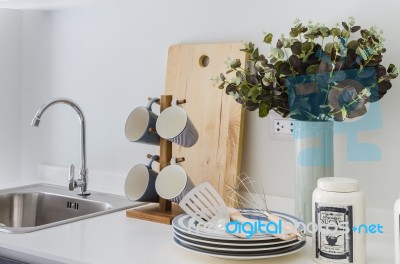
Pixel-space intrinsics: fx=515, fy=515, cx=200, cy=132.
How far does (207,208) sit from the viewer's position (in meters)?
1.31

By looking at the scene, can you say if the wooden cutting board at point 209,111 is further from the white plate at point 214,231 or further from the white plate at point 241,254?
the white plate at point 241,254

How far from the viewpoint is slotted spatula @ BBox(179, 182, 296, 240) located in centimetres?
127

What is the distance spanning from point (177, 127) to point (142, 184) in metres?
0.21

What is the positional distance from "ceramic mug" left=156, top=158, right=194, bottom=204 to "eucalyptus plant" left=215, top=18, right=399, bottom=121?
29 cm

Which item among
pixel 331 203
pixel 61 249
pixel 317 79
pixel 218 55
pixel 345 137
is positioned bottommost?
pixel 61 249

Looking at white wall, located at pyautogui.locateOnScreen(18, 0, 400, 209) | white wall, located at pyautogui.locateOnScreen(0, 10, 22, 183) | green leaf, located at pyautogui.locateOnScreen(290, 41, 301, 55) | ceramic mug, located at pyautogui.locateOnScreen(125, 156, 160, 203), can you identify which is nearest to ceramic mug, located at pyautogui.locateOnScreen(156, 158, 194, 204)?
ceramic mug, located at pyautogui.locateOnScreen(125, 156, 160, 203)

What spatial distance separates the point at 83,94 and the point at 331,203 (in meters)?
1.27

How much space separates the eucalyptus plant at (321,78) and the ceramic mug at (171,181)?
286 millimetres

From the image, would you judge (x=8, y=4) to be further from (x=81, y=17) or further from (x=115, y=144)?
(x=115, y=144)

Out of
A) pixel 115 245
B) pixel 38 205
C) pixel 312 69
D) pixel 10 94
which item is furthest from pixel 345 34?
pixel 10 94

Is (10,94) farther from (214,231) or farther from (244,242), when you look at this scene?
(244,242)

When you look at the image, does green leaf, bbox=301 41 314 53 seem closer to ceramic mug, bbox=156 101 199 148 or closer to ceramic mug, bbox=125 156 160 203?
ceramic mug, bbox=156 101 199 148

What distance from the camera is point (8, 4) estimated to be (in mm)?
2104

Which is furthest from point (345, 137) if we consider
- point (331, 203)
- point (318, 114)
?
point (331, 203)
